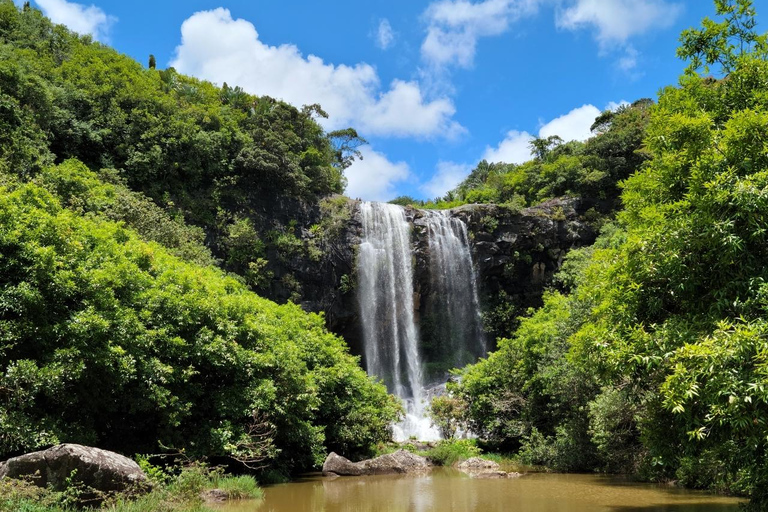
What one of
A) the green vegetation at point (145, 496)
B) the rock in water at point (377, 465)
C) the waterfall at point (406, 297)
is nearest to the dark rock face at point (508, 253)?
the waterfall at point (406, 297)

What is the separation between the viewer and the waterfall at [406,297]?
33.7m

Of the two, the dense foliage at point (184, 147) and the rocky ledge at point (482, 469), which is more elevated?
the dense foliage at point (184, 147)

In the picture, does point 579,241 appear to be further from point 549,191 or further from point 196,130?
point 196,130

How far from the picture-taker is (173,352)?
41.0 feet

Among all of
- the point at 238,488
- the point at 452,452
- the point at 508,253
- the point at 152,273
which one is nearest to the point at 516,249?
the point at 508,253

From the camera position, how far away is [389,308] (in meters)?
33.9

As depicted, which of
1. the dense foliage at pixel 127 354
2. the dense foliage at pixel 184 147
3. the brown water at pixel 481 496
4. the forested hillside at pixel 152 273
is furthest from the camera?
the dense foliage at pixel 184 147

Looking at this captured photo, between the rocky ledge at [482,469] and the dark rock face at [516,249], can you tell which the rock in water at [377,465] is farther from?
the dark rock face at [516,249]

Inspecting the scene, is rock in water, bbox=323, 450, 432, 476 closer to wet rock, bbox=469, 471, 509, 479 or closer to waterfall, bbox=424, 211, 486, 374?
wet rock, bbox=469, 471, 509, 479

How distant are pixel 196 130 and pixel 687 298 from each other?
100.0ft

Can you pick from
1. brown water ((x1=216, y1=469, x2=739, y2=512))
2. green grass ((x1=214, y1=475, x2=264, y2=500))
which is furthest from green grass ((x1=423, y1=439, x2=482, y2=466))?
green grass ((x1=214, y1=475, x2=264, y2=500))

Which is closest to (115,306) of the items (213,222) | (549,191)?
(213,222)

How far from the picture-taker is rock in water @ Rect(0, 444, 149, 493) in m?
8.59

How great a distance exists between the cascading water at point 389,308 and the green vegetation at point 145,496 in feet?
69.0
